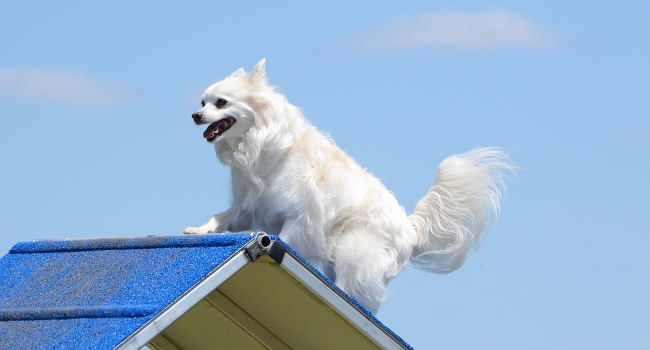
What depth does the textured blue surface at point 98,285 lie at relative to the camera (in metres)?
3.82

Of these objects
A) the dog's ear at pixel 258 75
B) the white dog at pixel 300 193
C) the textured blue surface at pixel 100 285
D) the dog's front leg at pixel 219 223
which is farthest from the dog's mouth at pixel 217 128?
the textured blue surface at pixel 100 285

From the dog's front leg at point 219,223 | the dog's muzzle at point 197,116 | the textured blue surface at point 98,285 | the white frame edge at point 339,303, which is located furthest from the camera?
the dog's front leg at point 219,223

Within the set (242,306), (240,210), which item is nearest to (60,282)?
(242,306)

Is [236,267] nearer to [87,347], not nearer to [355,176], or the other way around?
[87,347]

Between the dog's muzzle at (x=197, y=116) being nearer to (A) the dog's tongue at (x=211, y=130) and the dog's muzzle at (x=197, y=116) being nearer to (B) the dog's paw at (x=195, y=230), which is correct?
(A) the dog's tongue at (x=211, y=130)

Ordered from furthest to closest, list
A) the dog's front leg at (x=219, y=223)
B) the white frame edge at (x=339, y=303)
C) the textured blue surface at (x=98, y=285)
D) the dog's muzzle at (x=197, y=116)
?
1. the dog's front leg at (x=219, y=223)
2. the dog's muzzle at (x=197, y=116)
3. the white frame edge at (x=339, y=303)
4. the textured blue surface at (x=98, y=285)

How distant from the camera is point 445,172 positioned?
238 inches

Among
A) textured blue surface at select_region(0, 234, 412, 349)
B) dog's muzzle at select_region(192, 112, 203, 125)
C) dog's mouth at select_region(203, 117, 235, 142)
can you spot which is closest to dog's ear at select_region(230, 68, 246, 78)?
dog's mouth at select_region(203, 117, 235, 142)

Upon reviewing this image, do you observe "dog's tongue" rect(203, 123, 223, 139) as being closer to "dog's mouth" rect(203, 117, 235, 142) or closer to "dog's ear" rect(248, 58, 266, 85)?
"dog's mouth" rect(203, 117, 235, 142)

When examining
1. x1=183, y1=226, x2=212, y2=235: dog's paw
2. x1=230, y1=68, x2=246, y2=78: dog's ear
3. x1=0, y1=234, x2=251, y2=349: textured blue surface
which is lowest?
x1=0, y1=234, x2=251, y2=349: textured blue surface

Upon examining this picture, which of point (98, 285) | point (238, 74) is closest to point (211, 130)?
point (238, 74)

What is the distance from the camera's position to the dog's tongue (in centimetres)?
543

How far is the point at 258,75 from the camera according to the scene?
561 cm

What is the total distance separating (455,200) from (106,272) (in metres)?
2.28
